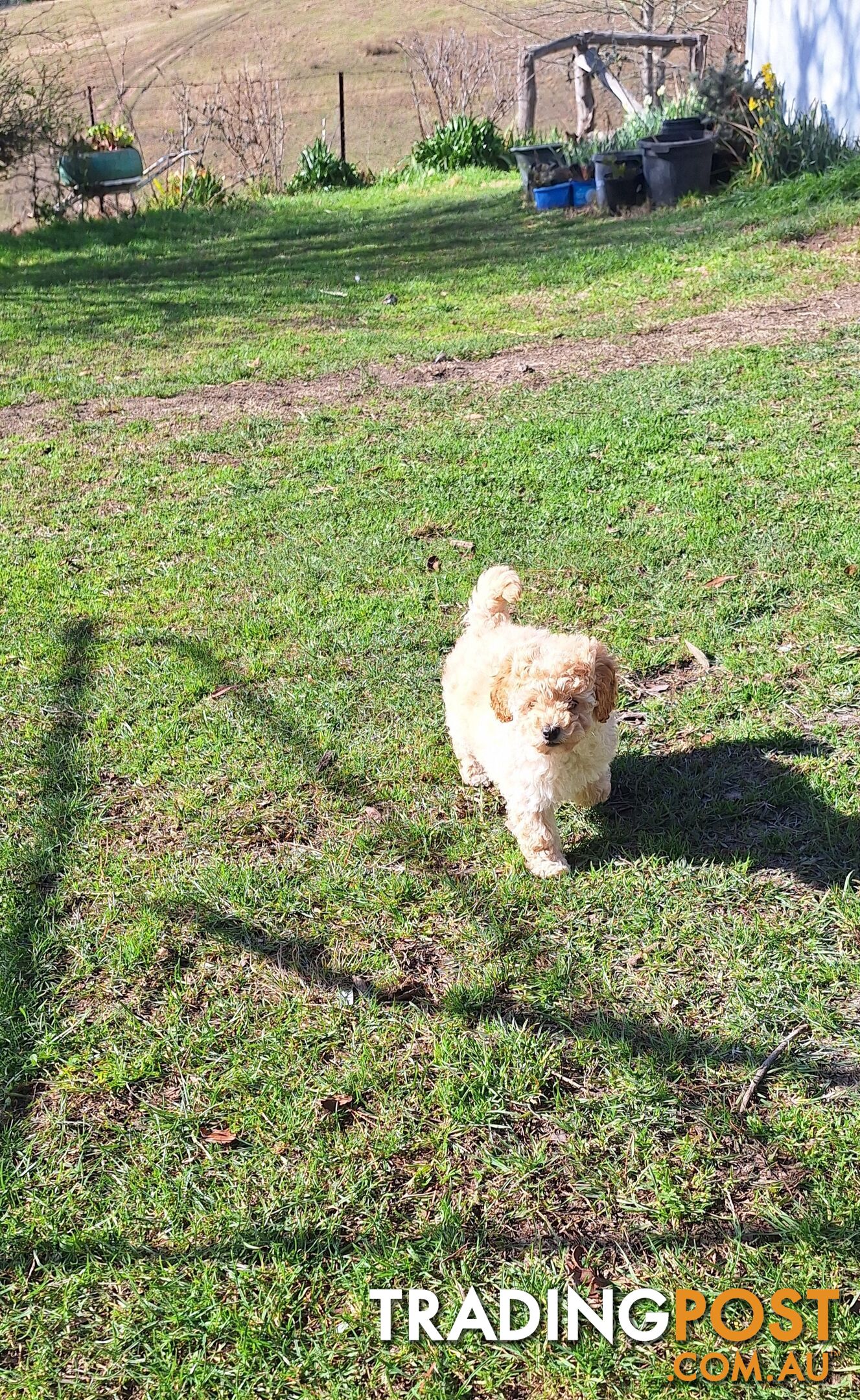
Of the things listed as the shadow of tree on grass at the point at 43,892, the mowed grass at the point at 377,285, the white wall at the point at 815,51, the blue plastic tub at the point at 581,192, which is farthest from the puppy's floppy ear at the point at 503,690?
the blue plastic tub at the point at 581,192

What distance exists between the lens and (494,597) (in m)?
3.61

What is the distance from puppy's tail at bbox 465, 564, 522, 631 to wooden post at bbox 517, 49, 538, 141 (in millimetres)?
16572

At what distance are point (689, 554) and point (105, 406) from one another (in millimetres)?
5064

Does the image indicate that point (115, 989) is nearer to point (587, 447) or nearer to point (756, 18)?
point (587, 447)

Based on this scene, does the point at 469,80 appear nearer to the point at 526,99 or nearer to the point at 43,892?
the point at 526,99

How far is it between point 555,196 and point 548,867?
12.5m

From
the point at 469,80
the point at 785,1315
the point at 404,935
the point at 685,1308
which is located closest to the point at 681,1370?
the point at 685,1308

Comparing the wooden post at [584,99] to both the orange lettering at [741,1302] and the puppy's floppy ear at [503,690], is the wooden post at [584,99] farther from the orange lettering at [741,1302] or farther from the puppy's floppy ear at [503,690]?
the orange lettering at [741,1302]

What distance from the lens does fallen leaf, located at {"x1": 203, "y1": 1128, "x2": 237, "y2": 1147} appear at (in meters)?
2.59

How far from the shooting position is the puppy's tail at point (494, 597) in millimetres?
3572

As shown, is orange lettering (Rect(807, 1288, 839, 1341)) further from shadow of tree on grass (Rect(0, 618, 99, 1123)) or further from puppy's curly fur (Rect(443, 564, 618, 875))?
shadow of tree on grass (Rect(0, 618, 99, 1123))

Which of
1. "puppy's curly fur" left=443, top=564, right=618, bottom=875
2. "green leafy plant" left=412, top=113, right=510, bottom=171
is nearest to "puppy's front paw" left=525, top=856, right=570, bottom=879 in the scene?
"puppy's curly fur" left=443, top=564, right=618, bottom=875

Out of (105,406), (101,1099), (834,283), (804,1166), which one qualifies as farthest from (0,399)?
(804,1166)

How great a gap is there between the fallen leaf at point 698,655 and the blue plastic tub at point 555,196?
10958mm
